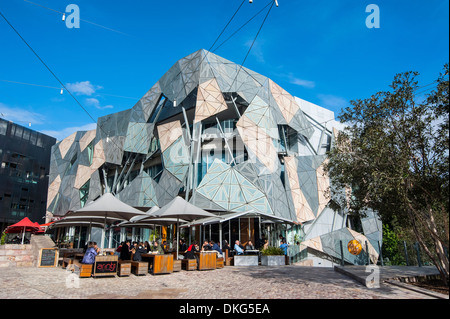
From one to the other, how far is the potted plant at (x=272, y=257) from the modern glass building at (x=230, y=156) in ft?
13.3

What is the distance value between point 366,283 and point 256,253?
33.3ft

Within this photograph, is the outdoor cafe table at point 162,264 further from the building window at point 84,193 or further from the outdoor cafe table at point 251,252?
the building window at point 84,193

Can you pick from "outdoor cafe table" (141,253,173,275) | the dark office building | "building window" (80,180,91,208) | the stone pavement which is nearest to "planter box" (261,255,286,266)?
"outdoor cafe table" (141,253,173,275)

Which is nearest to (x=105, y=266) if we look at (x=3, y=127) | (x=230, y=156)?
(x=230, y=156)

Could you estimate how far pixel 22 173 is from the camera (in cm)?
5784

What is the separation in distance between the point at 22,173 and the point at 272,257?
A: 5772 cm

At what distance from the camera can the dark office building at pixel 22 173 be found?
179 ft

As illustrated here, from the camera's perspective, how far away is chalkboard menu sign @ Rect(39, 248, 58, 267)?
15.5 m

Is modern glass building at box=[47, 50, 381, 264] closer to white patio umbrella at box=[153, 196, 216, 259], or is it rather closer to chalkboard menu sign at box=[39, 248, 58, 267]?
white patio umbrella at box=[153, 196, 216, 259]

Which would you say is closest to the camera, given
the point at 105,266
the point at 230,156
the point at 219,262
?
the point at 105,266

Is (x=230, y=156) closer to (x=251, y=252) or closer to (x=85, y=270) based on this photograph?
(x=251, y=252)

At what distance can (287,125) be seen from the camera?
31.0 meters
